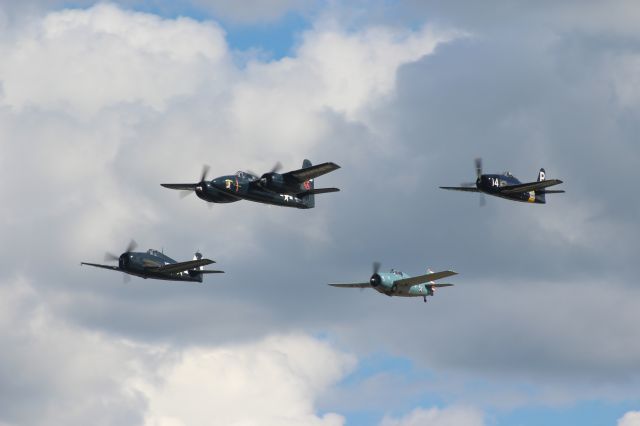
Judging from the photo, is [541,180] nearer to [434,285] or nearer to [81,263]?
[434,285]

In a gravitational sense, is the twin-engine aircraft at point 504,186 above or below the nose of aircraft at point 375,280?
above

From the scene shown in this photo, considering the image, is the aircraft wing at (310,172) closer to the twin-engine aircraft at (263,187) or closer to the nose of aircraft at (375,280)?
the twin-engine aircraft at (263,187)

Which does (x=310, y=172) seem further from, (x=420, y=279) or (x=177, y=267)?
(x=177, y=267)

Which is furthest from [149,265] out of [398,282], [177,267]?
[398,282]

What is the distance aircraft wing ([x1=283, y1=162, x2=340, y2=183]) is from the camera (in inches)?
6770

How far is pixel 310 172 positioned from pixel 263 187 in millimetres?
5816

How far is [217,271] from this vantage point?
7279 inches

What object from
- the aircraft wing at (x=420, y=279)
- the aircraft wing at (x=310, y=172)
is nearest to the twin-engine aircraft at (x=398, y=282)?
the aircraft wing at (x=420, y=279)

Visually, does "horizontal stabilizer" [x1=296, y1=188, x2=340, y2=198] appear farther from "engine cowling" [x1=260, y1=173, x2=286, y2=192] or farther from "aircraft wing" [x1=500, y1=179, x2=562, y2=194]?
"aircraft wing" [x1=500, y1=179, x2=562, y2=194]

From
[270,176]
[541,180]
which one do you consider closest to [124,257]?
[270,176]

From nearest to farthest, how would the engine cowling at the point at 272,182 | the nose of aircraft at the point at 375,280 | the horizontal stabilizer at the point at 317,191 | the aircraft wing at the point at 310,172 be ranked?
the aircraft wing at the point at 310,172 < the horizontal stabilizer at the point at 317,191 < the nose of aircraft at the point at 375,280 < the engine cowling at the point at 272,182

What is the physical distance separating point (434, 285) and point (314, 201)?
16360mm

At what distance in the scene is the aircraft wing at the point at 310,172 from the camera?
17195 centimetres

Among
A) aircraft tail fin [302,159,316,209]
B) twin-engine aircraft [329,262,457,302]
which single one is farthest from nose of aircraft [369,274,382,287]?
aircraft tail fin [302,159,316,209]
